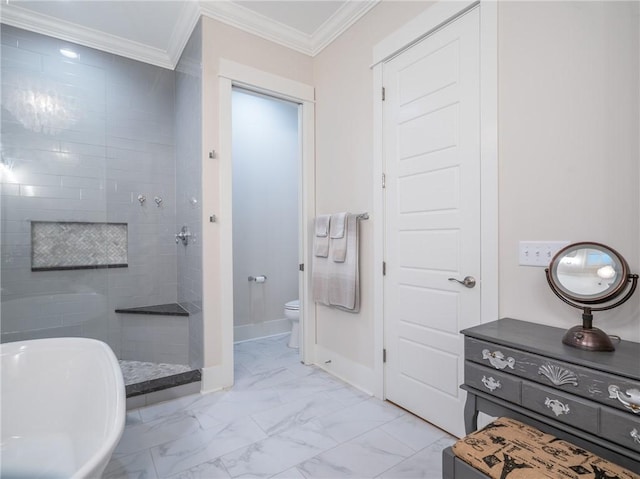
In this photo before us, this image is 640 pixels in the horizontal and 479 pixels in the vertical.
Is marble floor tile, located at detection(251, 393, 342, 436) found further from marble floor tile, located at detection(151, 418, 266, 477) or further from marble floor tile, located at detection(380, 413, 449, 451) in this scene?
marble floor tile, located at detection(380, 413, 449, 451)

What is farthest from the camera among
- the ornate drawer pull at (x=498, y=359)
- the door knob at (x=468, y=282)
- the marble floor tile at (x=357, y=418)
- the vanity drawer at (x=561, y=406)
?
the marble floor tile at (x=357, y=418)

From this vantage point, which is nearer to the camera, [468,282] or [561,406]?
[561,406]

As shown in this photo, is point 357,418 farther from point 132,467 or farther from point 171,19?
point 171,19

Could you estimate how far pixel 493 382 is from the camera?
4.42ft

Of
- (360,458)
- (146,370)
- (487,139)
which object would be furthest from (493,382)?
(146,370)

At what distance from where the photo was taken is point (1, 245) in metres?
2.54

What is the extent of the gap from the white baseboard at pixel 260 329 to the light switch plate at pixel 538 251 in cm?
285

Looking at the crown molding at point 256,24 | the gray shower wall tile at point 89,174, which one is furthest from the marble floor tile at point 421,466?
the crown molding at point 256,24

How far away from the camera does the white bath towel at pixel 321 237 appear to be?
269 centimetres

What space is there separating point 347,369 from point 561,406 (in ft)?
5.53

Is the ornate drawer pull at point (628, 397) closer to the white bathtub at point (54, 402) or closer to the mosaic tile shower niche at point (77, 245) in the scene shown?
the white bathtub at point (54, 402)

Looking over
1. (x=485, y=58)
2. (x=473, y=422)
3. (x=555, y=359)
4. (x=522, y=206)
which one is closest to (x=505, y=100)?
(x=485, y=58)

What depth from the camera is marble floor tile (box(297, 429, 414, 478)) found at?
1.63 m

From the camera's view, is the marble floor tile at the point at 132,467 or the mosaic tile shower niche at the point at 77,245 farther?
the mosaic tile shower niche at the point at 77,245
